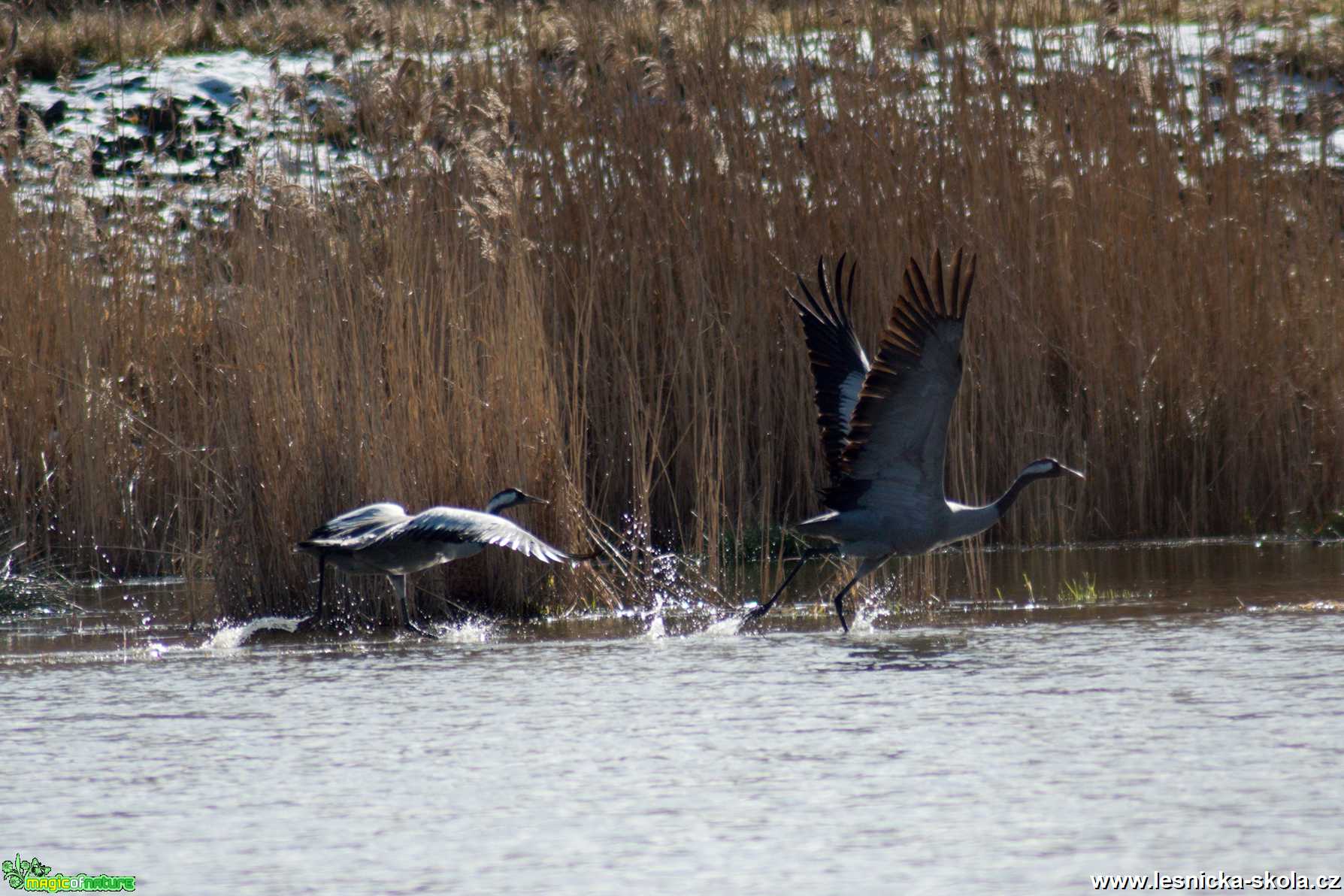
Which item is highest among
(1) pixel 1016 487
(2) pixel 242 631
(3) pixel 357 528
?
(3) pixel 357 528

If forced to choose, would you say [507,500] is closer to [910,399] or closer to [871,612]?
[910,399]

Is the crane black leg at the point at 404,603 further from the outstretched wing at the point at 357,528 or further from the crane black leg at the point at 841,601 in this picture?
the crane black leg at the point at 841,601

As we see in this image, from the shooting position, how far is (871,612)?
25.4ft

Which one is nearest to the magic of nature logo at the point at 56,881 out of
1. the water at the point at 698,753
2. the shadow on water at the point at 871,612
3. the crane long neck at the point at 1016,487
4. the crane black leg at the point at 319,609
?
the water at the point at 698,753

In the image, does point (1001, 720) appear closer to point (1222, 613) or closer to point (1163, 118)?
point (1222, 613)

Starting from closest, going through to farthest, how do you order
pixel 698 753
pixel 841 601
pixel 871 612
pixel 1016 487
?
pixel 698 753, pixel 841 601, pixel 1016 487, pixel 871 612

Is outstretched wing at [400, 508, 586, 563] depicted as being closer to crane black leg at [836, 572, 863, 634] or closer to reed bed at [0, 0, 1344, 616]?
crane black leg at [836, 572, 863, 634]

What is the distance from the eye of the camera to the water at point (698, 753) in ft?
13.6

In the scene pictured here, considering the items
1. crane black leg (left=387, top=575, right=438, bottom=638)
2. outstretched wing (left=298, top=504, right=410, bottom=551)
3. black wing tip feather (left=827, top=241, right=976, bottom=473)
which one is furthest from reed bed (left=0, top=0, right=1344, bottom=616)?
black wing tip feather (left=827, top=241, right=976, bottom=473)

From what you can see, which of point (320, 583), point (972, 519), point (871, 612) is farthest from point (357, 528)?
point (972, 519)

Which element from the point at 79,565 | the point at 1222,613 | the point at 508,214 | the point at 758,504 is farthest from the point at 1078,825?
the point at 79,565

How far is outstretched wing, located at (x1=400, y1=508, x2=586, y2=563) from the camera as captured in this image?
6.40m

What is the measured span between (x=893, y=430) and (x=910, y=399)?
24 cm

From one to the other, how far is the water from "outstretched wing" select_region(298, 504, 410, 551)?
1.53ft
